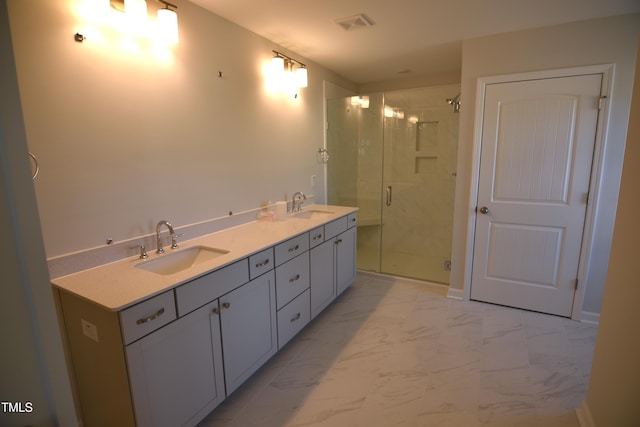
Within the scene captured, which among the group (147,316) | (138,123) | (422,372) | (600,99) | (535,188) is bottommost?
(422,372)

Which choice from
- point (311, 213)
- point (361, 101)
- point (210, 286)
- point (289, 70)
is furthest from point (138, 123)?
point (361, 101)

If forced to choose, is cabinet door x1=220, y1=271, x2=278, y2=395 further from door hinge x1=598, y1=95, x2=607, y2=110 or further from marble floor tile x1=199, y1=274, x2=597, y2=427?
door hinge x1=598, y1=95, x2=607, y2=110

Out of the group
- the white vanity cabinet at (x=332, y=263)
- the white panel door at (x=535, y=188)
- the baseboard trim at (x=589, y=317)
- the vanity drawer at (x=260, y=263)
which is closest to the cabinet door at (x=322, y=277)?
the white vanity cabinet at (x=332, y=263)

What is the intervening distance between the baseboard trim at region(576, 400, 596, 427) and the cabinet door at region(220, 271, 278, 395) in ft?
5.77

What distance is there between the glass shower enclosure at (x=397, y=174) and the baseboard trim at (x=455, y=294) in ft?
1.53

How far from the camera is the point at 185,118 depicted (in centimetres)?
207

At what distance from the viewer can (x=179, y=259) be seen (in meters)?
1.94

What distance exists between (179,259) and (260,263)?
0.50 m

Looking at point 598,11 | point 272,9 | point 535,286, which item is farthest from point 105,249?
point 598,11

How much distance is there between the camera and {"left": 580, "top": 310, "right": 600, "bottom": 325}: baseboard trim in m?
2.65

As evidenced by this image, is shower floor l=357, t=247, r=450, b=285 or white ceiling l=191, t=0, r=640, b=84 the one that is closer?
white ceiling l=191, t=0, r=640, b=84

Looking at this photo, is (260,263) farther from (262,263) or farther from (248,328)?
(248,328)

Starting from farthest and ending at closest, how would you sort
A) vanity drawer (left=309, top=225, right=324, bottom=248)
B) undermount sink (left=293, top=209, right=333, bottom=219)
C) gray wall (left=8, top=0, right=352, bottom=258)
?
1. undermount sink (left=293, top=209, right=333, bottom=219)
2. vanity drawer (left=309, top=225, right=324, bottom=248)
3. gray wall (left=8, top=0, right=352, bottom=258)

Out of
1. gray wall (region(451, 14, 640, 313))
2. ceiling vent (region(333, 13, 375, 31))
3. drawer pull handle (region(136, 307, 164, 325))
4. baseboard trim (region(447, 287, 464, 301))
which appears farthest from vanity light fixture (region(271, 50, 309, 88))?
baseboard trim (region(447, 287, 464, 301))
